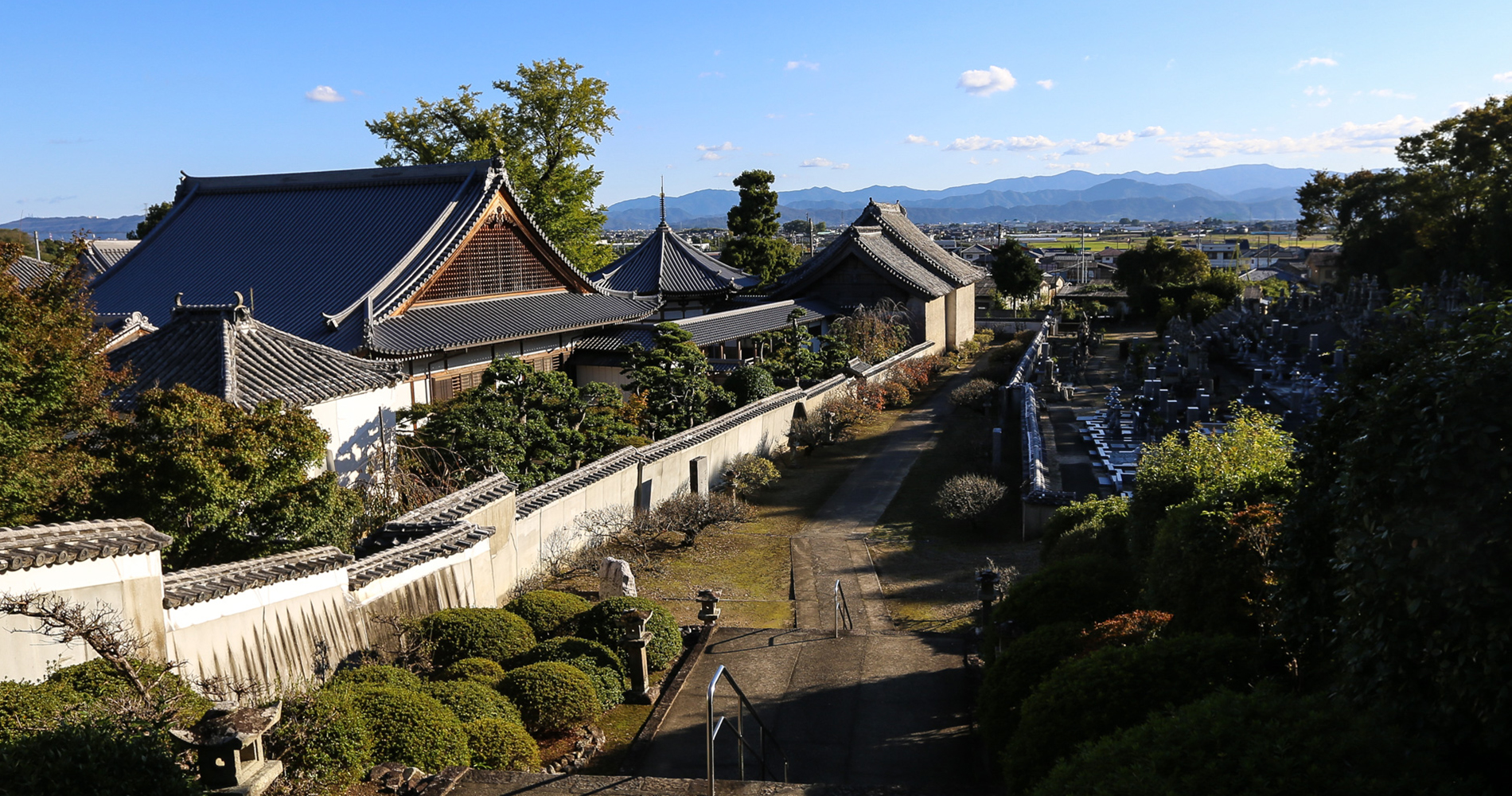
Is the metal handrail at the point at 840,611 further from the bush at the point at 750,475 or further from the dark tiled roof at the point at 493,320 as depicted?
the dark tiled roof at the point at 493,320

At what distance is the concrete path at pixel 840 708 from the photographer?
8312 millimetres

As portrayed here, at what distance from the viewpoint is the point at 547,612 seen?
35.7 feet

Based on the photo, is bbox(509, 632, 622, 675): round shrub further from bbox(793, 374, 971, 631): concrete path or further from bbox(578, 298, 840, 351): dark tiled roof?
bbox(578, 298, 840, 351): dark tiled roof

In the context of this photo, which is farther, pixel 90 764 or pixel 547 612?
pixel 547 612

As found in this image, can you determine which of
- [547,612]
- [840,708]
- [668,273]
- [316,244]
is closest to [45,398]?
[547,612]

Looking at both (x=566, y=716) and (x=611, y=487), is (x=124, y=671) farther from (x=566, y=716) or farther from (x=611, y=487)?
(x=611, y=487)

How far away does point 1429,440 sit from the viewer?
4.02m

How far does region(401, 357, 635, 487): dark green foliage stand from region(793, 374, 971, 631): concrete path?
4069mm

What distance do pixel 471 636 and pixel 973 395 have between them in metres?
20.1

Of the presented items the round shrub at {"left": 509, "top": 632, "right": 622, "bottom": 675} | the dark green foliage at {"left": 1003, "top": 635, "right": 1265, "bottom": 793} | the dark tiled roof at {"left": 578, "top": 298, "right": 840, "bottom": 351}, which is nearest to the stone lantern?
the round shrub at {"left": 509, "top": 632, "right": 622, "bottom": 675}

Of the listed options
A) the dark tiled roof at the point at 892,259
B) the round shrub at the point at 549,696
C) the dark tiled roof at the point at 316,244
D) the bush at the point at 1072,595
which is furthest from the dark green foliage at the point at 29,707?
the dark tiled roof at the point at 892,259

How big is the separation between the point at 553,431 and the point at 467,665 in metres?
7.18

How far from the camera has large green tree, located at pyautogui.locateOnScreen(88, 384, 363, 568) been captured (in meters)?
9.45

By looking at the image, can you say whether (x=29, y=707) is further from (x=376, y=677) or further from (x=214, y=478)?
(x=214, y=478)
